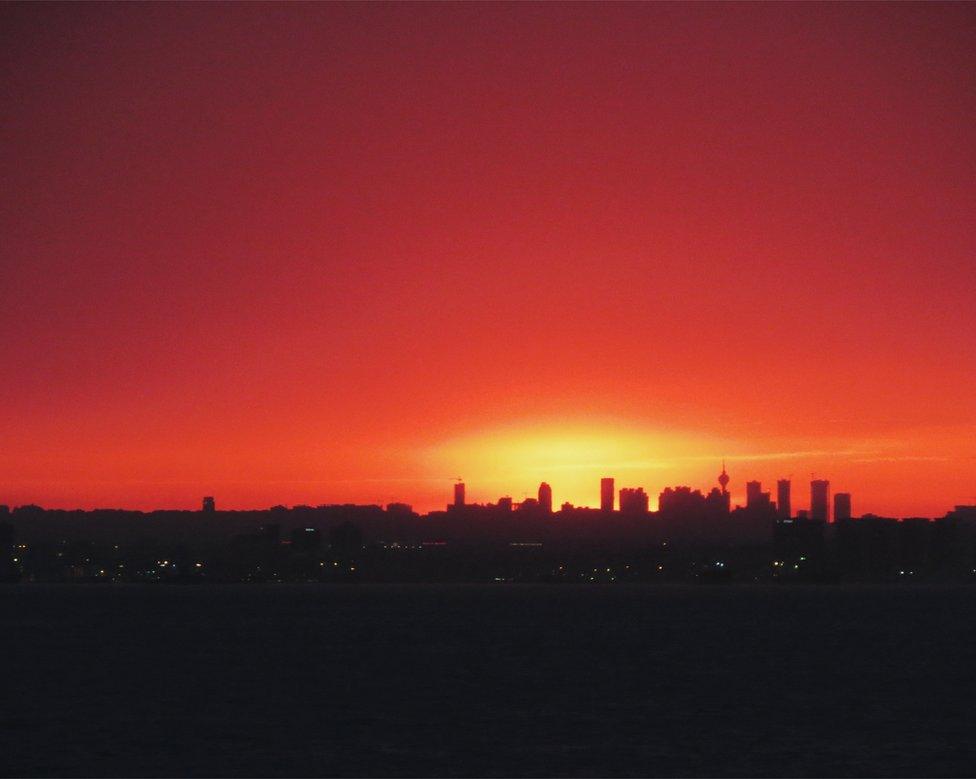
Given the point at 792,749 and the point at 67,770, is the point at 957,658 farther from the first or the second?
the point at 67,770

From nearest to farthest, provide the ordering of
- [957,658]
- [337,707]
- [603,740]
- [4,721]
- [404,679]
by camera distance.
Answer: [603,740]
[4,721]
[337,707]
[404,679]
[957,658]

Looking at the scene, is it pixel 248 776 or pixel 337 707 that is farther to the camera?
pixel 337 707

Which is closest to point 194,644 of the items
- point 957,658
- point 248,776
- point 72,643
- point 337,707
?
point 72,643

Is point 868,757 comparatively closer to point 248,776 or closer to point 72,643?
point 248,776

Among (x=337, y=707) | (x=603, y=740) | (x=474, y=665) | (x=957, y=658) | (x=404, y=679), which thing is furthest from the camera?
(x=957, y=658)

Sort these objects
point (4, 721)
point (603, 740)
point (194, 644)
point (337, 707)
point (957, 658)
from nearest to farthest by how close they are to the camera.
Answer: point (603, 740), point (4, 721), point (337, 707), point (957, 658), point (194, 644)

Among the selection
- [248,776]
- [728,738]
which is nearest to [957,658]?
[728,738]

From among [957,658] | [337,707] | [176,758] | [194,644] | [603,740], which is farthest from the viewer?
[194,644]

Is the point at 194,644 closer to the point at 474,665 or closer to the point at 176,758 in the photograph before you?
the point at 474,665

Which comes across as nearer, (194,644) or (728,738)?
(728,738)
